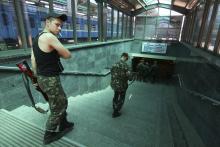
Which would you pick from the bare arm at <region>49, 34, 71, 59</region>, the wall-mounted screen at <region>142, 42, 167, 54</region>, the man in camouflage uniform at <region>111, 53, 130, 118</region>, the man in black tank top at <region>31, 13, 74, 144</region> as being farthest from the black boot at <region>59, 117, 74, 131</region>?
the wall-mounted screen at <region>142, 42, 167, 54</region>

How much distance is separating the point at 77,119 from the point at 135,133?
1012mm

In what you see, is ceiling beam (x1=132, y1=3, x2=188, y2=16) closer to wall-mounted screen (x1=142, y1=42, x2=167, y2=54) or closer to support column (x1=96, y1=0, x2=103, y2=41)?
wall-mounted screen (x1=142, y1=42, x2=167, y2=54)

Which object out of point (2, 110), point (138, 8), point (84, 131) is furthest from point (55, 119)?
point (138, 8)

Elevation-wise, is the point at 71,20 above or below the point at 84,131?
above

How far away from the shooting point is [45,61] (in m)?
1.61

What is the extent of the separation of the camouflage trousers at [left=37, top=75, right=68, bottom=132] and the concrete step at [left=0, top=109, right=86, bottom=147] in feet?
0.62

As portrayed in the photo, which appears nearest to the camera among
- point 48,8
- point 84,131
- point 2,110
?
point 84,131

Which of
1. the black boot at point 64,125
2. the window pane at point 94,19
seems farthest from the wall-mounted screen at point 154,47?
the black boot at point 64,125

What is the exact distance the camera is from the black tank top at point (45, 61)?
1580mm

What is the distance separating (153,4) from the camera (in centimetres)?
1070

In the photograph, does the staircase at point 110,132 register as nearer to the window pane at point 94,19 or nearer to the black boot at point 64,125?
the black boot at point 64,125

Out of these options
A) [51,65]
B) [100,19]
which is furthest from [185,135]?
[100,19]

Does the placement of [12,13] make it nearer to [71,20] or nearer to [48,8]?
[48,8]

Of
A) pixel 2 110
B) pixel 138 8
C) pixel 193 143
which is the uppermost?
pixel 138 8
